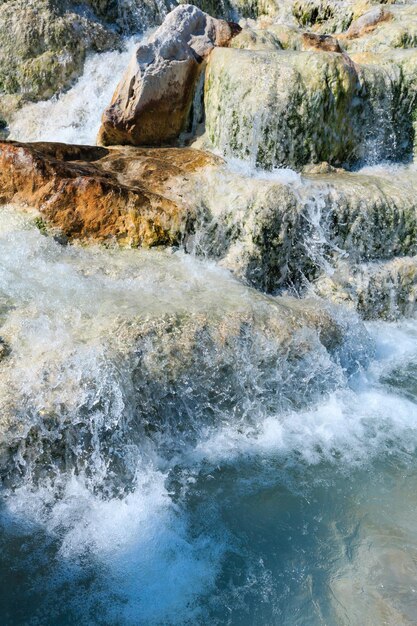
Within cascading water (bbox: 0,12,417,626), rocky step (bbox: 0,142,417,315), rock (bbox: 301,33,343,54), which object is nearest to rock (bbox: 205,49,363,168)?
rocky step (bbox: 0,142,417,315)

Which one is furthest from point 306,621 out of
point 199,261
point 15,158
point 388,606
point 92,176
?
point 15,158

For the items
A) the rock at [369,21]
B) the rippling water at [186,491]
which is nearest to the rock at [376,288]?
the rippling water at [186,491]

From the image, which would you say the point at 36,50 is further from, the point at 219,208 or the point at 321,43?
the point at 219,208

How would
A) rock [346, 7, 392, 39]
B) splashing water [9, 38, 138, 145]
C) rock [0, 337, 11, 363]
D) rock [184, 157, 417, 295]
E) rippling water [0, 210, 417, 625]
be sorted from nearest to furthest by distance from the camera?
rippling water [0, 210, 417, 625] → rock [0, 337, 11, 363] → rock [184, 157, 417, 295] → splashing water [9, 38, 138, 145] → rock [346, 7, 392, 39]

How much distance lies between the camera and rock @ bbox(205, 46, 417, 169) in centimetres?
727

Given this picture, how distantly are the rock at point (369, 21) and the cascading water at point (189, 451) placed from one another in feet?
23.9

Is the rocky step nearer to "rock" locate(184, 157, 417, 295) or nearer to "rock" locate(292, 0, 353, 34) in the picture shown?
"rock" locate(184, 157, 417, 295)

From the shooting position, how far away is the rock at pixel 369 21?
10.3 m

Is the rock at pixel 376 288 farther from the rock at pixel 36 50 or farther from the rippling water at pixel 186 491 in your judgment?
the rock at pixel 36 50

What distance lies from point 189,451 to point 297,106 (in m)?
5.13

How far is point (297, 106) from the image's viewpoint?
24.1ft

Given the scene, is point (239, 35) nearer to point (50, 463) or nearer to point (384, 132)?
point (384, 132)

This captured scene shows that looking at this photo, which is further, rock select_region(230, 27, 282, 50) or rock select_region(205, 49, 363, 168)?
rock select_region(230, 27, 282, 50)

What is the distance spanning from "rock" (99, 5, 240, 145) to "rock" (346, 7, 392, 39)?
3789 millimetres
